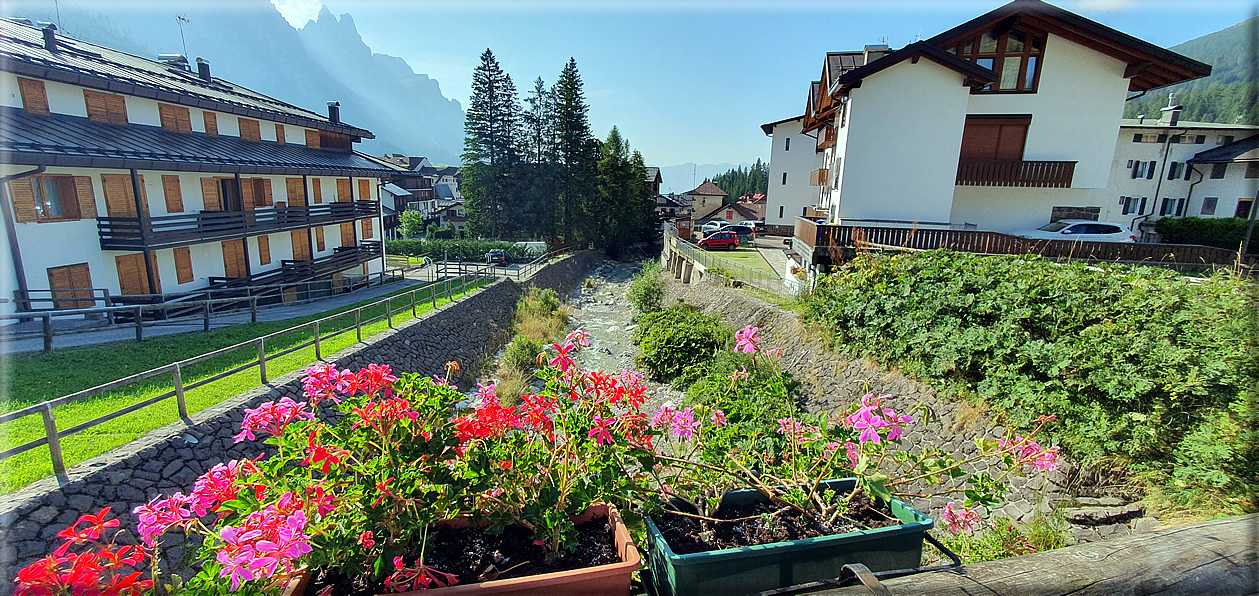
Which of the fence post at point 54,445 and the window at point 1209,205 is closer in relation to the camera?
the fence post at point 54,445

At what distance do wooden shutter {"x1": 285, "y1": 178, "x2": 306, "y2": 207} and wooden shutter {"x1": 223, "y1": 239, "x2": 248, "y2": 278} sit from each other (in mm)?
3559

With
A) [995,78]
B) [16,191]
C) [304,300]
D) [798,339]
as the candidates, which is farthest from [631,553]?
[304,300]

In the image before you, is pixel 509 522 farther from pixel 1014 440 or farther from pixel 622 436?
pixel 1014 440

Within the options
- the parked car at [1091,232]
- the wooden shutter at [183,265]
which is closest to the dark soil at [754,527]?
the parked car at [1091,232]

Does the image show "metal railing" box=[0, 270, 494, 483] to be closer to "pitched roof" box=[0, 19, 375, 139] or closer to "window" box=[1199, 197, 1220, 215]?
"pitched roof" box=[0, 19, 375, 139]

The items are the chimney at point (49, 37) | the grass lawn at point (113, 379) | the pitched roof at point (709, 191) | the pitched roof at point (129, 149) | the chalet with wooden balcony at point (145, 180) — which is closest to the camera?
the grass lawn at point (113, 379)

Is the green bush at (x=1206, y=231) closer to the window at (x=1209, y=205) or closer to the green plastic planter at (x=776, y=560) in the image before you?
the window at (x=1209, y=205)

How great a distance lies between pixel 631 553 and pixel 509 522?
0.51 metres

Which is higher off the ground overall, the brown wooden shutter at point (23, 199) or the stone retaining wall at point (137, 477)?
the brown wooden shutter at point (23, 199)

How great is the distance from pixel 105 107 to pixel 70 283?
5.53m

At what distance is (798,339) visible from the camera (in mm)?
12297

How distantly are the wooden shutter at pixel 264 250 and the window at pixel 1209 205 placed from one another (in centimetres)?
4420

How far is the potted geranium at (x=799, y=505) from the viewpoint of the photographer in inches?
72.5

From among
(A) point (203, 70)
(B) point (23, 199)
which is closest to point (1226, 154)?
(B) point (23, 199)
